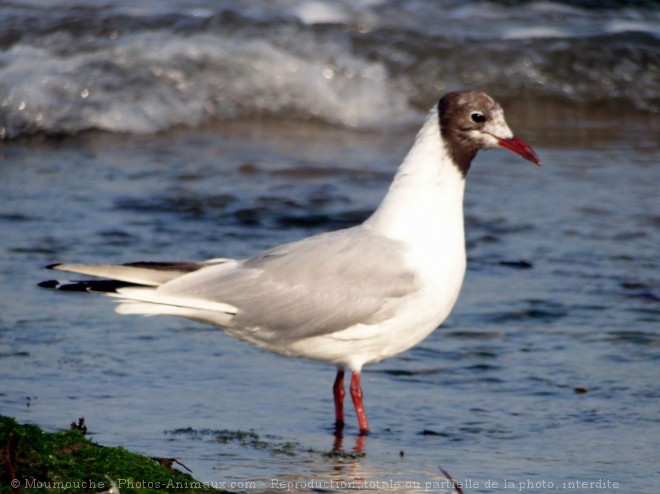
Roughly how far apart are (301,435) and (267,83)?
6.80 meters

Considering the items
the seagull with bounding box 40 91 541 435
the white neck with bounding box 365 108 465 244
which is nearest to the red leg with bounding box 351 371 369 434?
the seagull with bounding box 40 91 541 435

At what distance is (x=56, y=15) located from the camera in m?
11.9

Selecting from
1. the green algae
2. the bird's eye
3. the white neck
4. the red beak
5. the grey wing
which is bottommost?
the green algae

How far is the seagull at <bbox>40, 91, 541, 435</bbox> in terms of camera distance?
4.87m

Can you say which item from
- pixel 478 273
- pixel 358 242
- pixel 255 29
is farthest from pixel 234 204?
pixel 255 29

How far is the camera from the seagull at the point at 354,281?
192 inches

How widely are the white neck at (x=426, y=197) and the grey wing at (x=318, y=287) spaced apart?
0.31ft

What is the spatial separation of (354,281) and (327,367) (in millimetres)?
944

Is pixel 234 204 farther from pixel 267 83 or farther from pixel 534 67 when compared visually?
pixel 534 67

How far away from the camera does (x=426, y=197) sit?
5059mm

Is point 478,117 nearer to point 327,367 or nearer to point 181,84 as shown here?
point 327,367

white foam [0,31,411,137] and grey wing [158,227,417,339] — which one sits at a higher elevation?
white foam [0,31,411,137]

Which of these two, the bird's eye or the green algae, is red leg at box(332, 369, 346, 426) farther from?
the green algae

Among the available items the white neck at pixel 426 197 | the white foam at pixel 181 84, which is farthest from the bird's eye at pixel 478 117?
the white foam at pixel 181 84
